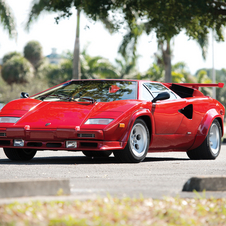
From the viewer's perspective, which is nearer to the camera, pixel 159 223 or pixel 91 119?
pixel 159 223

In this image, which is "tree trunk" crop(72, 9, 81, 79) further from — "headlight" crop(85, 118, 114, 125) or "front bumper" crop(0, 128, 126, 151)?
"headlight" crop(85, 118, 114, 125)

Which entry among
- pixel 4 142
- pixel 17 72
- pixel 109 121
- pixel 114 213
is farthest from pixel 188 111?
pixel 17 72

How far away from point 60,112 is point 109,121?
2.81 feet

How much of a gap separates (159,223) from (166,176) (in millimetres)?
3067

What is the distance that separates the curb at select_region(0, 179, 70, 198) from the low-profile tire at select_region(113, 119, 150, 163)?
3644 mm

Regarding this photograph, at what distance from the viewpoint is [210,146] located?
9930mm

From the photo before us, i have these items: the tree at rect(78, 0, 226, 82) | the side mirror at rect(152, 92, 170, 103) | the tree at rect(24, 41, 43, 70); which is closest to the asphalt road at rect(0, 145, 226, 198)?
the side mirror at rect(152, 92, 170, 103)

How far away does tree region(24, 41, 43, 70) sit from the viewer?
9188 centimetres

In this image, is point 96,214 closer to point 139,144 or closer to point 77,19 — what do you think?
point 139,144

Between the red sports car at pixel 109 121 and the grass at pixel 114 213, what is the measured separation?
3.65m

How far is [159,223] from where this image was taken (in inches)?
134

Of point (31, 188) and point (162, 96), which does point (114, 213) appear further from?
point (162, 96)

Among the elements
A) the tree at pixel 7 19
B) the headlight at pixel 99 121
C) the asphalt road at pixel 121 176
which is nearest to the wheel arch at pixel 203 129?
the asphalt road at pixel 121 176

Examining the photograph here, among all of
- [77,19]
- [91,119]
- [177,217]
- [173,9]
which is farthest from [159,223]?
[77,19]
